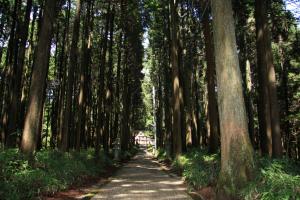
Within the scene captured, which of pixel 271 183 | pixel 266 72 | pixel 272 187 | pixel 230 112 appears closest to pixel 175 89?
pixel 266 72

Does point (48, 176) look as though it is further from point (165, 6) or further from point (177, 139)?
point (165, 6)

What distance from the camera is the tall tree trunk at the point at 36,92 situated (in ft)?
39.1

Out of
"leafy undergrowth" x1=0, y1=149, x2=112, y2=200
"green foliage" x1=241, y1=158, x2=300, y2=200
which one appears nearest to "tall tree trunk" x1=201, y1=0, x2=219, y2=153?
"leafy undergrowth" x1=0, y1=149, x2=112, y2=200

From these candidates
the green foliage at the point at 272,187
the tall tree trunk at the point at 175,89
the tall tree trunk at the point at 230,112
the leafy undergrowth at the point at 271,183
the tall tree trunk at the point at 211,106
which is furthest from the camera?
the tall tree trunk at the point at 175,89

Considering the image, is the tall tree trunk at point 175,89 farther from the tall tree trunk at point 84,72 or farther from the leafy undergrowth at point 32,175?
the leafy undergrowth at point 32,175

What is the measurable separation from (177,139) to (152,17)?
13466 mm

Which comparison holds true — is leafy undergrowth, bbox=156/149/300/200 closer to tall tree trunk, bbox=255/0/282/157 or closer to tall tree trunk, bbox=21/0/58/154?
tall tree trunk, bbox=255/0/282/157

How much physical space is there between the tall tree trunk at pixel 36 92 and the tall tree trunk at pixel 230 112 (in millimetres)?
5758

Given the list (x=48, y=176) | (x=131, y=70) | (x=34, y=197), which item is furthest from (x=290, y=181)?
(x=131, y=70)

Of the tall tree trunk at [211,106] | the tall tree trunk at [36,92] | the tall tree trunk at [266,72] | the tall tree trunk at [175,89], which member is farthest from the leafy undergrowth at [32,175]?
the tall tree trunk at [175,89]

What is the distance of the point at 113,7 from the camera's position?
27.2 meters

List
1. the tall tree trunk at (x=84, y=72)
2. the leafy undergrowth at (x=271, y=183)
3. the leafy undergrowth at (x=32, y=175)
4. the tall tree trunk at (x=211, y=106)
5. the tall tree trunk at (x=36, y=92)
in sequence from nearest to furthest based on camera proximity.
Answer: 1. the leafy undergrowth at (x=271, y=183)
2. the leafy undergrowth at (x=32, y=175)
3. the tall tree trunk at (x=36, y=92)
4. the tall tree trunk at (x=211, y=106)
5. the tall tree trunk at (x=84, y=72)

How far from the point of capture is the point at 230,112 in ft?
31.6

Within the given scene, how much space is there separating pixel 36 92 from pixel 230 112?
6279 mm
